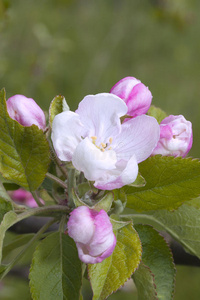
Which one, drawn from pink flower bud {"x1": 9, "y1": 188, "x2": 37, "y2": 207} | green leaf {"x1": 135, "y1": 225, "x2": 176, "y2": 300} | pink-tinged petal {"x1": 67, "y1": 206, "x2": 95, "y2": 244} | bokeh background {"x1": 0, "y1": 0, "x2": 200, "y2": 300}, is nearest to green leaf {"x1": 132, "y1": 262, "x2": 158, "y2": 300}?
green leaf {"x1": 135, "y1": 225, "x2": 176, "y2": 300}

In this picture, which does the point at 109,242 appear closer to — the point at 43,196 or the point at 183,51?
the point at 43,196

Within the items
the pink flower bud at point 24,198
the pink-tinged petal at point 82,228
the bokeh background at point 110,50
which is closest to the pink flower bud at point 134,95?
the pink-tinged petal at point 82,228

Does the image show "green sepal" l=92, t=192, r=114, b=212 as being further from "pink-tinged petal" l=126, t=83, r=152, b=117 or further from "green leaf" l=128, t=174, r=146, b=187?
"pink-tinged petal" l=126, t=83, r=152, b=117

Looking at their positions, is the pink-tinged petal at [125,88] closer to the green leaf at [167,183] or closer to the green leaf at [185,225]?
the green leaf at [167,183]

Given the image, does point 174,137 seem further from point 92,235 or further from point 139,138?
point 92,235

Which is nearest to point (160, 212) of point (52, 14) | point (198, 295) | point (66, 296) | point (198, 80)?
point (66, 296)

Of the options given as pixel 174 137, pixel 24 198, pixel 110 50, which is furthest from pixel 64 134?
pixel 110 50
